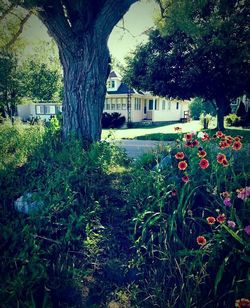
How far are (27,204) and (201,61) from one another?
15782 millimetres

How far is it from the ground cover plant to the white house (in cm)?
2468

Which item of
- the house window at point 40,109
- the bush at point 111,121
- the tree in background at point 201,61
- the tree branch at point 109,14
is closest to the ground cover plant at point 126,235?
the tree branch at point 109,14

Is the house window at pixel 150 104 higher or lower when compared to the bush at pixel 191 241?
higher

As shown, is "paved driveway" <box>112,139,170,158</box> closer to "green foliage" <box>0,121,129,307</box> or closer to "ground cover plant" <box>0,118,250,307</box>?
"green foliage" <box>0,121,129,307</box>

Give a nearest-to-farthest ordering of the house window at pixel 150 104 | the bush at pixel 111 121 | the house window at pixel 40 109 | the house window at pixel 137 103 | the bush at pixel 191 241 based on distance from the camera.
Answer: the bush at pixel 191 241 → the bush at pixel 111 121 → the house window at pixel 137 103 → the house window at pixel 150 104 → the house window at pixel 40 109

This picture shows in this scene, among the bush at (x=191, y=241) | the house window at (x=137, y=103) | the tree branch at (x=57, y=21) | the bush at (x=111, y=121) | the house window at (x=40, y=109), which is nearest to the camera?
the bush at (x=191, y=241)

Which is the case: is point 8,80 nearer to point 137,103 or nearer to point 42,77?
point 42,77

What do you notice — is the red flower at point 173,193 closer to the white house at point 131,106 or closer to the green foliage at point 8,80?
the green foliage at point 8,80

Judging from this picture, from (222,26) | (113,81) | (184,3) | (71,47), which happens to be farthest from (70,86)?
(113,81)

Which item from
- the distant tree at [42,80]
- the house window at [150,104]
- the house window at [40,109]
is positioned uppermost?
the distant tree at [42,80]

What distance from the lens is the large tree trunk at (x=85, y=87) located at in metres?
6.10

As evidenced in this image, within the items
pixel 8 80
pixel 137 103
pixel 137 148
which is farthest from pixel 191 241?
pixel 137 103

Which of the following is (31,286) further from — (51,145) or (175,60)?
(175,60)

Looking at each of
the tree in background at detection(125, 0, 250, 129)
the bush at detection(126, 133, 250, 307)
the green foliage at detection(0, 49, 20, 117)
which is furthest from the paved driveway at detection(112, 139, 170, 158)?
the green foliage at detection(0, 49, 20, 117)
